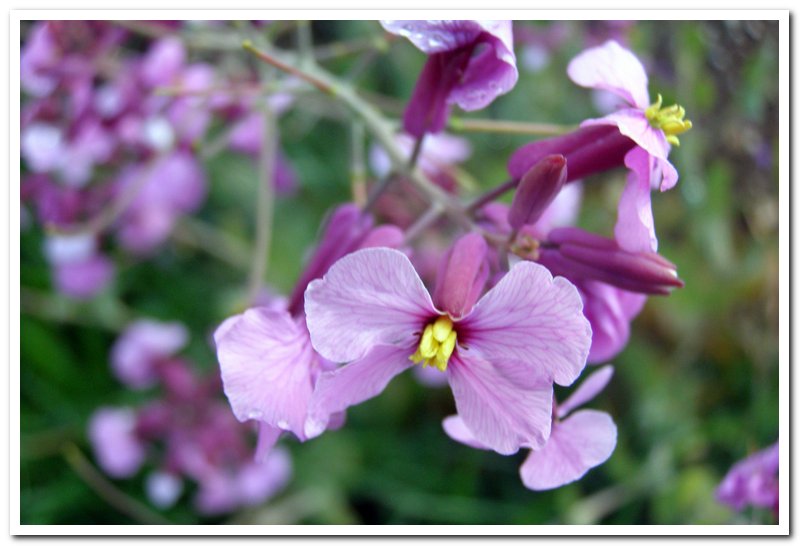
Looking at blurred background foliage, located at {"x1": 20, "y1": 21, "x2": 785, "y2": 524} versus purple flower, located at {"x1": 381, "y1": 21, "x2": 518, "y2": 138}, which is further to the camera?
blurred background foliage, located at {"x1": 20, "y1": 21, "x2": 785, "y2": 524}

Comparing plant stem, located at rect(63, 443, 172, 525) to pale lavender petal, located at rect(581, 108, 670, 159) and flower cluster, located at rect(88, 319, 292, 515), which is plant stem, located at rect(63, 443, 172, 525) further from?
pale lavender petal, located at rect(581, 108, 670, 159)

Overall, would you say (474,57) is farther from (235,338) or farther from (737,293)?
(737,293)

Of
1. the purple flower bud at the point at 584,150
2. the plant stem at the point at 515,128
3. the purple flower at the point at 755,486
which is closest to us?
the purple flower bud at the point at 584,150

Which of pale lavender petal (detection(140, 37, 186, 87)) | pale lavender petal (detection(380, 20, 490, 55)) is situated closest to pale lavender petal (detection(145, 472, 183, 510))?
pale lavender petal (detection(140, 37, 186, 87))

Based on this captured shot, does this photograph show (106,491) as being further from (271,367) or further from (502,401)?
(502,401)

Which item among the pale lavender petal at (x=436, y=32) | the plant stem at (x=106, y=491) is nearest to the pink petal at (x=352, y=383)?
the pale lavender petal at (x=436, y=32)

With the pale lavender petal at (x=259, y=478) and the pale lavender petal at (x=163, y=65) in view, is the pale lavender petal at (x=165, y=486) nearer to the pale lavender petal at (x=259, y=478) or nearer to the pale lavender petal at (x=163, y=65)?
the pale lavender petal at (x=259, y=478)
